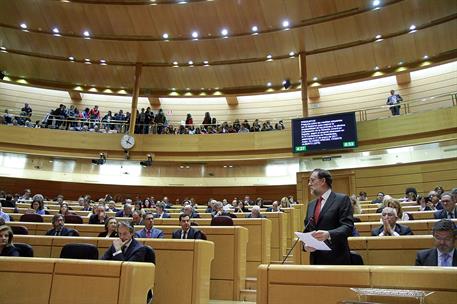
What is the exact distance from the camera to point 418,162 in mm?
10570

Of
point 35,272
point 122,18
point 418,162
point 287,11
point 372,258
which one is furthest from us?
point 122,18

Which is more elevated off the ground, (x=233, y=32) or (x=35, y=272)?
(x=233, y=32)

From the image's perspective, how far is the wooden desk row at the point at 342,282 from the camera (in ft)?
5.74

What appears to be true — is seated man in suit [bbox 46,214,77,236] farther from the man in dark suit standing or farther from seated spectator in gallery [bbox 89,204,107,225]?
the man in dark suit standing

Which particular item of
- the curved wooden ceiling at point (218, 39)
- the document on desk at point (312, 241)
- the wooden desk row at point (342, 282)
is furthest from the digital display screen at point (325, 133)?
the wooden desk row at point (342, 282)

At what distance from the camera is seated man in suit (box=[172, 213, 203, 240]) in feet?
13.8

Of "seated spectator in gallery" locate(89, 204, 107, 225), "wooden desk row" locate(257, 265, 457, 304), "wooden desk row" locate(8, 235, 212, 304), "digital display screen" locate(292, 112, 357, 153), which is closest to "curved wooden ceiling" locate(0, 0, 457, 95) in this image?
"digital display screen" locate(292, 112, 357, 153)

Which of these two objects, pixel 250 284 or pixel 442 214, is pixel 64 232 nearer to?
pixel 250 284

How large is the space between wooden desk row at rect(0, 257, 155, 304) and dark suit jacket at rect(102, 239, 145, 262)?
2.34 ft

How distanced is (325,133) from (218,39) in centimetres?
499

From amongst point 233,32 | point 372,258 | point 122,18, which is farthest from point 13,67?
point 372,258

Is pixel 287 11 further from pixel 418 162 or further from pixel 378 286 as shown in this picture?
pixel 378 286

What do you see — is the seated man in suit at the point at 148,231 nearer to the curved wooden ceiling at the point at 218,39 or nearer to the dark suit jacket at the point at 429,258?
the dark suit jacket at the point at 429,258

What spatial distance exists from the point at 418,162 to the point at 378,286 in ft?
32.9
